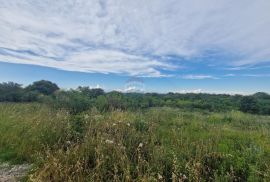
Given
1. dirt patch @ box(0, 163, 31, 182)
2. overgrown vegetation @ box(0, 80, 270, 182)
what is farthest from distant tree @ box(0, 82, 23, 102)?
dirt patch @ box(0, 163, 31, 182)

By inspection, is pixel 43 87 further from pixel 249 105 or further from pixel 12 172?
pixel 12 172

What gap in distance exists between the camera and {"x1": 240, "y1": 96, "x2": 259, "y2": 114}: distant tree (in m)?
32.8

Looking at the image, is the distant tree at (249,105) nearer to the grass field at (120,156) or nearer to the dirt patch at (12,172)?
the grass field at (120,156)

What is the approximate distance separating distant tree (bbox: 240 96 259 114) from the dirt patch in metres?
31.7

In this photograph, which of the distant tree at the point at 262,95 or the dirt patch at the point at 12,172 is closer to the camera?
the dirt patch at the point at 12,172

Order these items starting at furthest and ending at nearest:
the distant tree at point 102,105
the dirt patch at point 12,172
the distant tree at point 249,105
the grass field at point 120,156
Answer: the distant tree at point 249,105 < the distant tree at point 102,105 < the dirt patch at point 12,172 < the grass field at point 120,156

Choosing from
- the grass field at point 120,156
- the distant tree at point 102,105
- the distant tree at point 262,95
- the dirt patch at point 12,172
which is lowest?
the dirt patch at point 12,172

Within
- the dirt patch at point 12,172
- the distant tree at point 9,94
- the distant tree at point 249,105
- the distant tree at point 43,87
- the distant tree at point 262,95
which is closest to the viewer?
the dirt patch at point 12,172

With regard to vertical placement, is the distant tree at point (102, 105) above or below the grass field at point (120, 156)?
above

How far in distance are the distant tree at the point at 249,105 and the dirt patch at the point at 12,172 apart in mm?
31703

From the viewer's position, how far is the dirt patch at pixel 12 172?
14.3ft

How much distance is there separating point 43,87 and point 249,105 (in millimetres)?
29769

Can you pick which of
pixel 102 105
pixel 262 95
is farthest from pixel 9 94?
pixel 262 95

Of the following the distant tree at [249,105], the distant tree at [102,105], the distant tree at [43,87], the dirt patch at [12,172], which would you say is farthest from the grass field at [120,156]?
the distant tree at [43,87]
